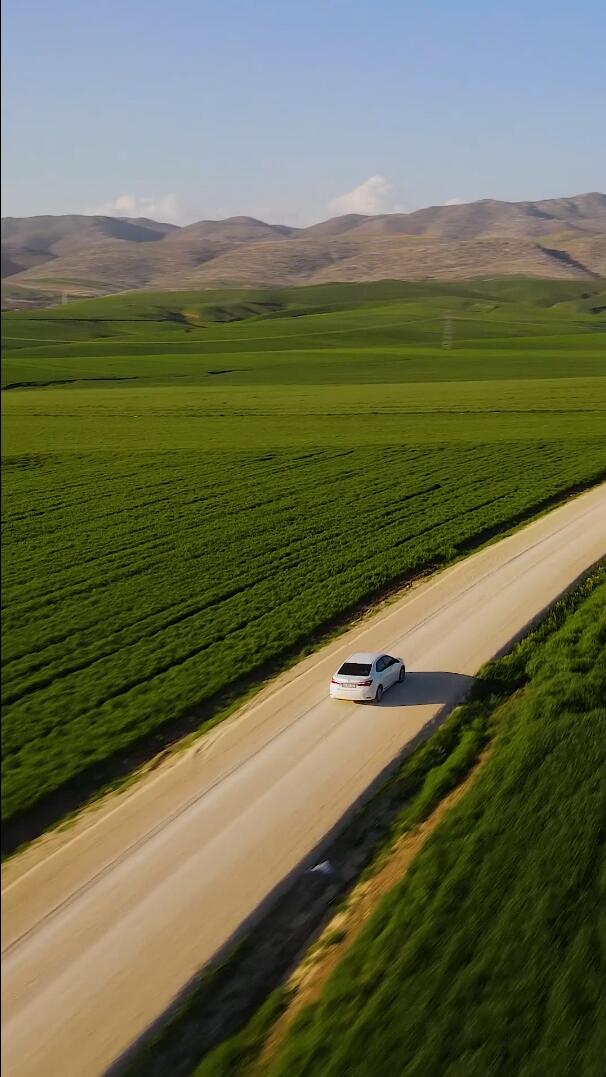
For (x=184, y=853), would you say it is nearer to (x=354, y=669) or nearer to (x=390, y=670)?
(x=354, y=669)

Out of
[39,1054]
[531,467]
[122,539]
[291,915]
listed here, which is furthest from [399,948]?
[531,467]

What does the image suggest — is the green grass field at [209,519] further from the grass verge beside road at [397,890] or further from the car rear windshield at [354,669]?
the grass verge beside road at [397,890]

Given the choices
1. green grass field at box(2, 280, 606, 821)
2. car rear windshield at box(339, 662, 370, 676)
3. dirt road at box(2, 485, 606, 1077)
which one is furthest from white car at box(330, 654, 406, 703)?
green grass field at box(2, 280, 606, 821)

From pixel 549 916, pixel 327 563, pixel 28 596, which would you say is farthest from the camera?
pixel 327 563

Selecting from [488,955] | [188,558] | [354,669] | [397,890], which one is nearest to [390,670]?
[354,669]

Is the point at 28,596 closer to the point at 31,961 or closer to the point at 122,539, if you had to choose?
the point at 122,539

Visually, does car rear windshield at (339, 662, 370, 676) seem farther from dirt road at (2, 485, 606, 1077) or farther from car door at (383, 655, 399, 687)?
dirt road at (2, 485, 606, 1077)
